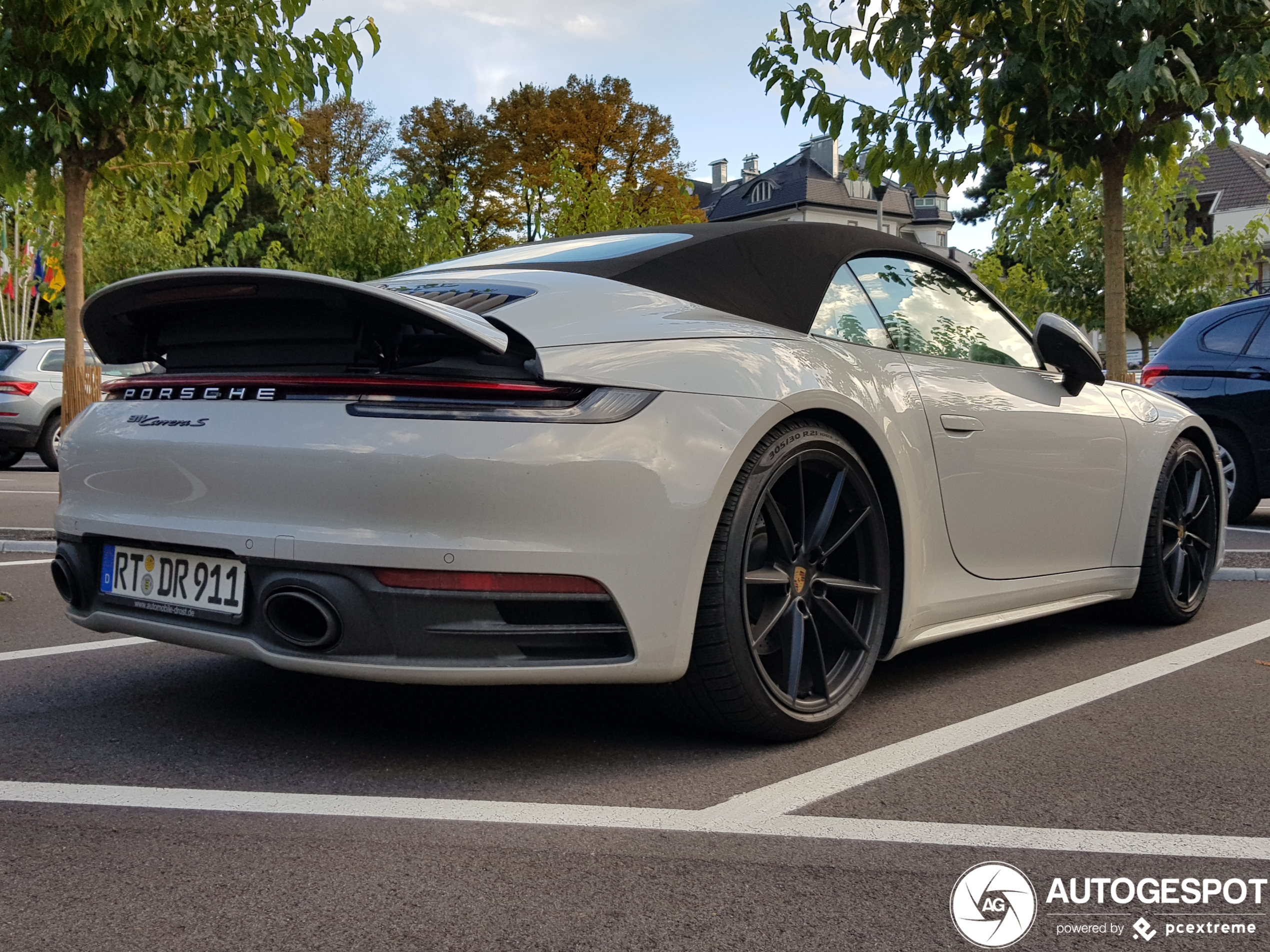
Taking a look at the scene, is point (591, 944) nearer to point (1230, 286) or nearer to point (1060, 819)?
point (1060, 819)

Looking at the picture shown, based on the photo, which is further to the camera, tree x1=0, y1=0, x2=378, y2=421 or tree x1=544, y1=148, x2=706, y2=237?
tree x1=544, y1=148, x2=706, y2=237

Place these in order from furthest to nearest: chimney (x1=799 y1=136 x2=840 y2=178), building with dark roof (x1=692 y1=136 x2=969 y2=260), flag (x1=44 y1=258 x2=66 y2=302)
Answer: chimney (x1=799 y1=136 x2=840 y2=178)
building with dark roof (x1=692 y1=136 x2=969 y2=260)
flag (x1=44 y1=258 x2=66 y2=302)

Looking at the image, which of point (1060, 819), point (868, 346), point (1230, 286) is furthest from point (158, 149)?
point (1230, 286)

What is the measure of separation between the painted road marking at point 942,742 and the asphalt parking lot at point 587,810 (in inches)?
0.5

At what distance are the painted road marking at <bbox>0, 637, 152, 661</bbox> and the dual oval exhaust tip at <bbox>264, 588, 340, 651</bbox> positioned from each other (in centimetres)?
161

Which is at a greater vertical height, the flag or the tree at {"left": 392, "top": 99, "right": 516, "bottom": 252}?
the tree at {"left": 392, "top": 99, "right": 516, "bottom": 252}

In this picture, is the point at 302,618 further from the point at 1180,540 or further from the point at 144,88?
the point at 144,88

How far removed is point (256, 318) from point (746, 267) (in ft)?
4.45

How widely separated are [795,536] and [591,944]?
1526 mm

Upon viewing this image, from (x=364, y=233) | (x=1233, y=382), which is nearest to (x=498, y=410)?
(x=1233, y=382)

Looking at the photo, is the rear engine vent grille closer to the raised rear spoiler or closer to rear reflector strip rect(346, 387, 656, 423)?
the raised rear spoiler

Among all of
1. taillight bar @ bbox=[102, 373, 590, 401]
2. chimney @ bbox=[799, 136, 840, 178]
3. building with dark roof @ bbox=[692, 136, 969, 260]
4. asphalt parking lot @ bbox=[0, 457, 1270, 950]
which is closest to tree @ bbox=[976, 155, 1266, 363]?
asphalt parking lot @ bbox=[0, 457, 1270, 950]

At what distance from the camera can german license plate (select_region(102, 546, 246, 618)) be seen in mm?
3111

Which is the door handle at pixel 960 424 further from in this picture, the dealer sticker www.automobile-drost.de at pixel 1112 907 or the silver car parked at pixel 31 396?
the silver car parked at pixel 31 396
